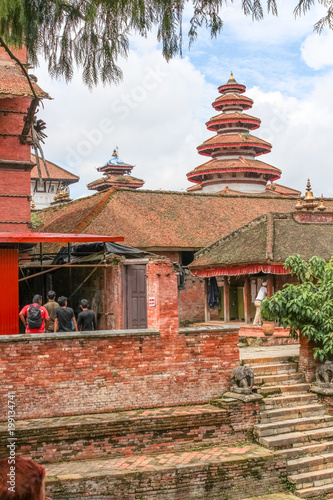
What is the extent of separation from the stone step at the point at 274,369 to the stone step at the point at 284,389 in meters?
0.46

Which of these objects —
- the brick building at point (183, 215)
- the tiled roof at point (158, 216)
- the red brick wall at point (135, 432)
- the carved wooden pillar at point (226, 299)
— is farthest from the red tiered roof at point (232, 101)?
the red brick wall at point (135, 432)

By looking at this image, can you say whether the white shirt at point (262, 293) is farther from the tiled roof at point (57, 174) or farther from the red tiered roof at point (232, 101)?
the tiled roof at point (57, 174)

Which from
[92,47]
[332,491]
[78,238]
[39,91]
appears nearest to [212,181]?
[39,91]

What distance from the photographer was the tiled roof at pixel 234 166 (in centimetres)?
3064

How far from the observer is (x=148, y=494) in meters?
9.22

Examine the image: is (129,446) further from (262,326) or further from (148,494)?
(262,326)

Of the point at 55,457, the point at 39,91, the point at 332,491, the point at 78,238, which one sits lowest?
the point at 332,491

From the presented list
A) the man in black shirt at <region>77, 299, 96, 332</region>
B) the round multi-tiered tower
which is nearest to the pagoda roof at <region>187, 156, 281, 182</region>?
the round multi-tiered tower

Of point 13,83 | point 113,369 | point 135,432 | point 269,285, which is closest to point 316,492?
point 135,432

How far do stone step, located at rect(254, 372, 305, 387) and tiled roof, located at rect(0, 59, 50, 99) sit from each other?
30.1 feet

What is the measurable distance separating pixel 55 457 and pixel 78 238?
14.3 feet

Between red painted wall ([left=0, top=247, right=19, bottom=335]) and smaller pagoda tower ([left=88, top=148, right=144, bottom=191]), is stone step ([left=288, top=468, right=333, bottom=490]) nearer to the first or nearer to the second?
red painted wall ([left=0, top=247, right=19, bottom=335])

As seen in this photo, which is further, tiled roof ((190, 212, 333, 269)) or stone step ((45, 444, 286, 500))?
tiled roof ((190, 212, 333, 269))

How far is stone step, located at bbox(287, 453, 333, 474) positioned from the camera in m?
10.2
